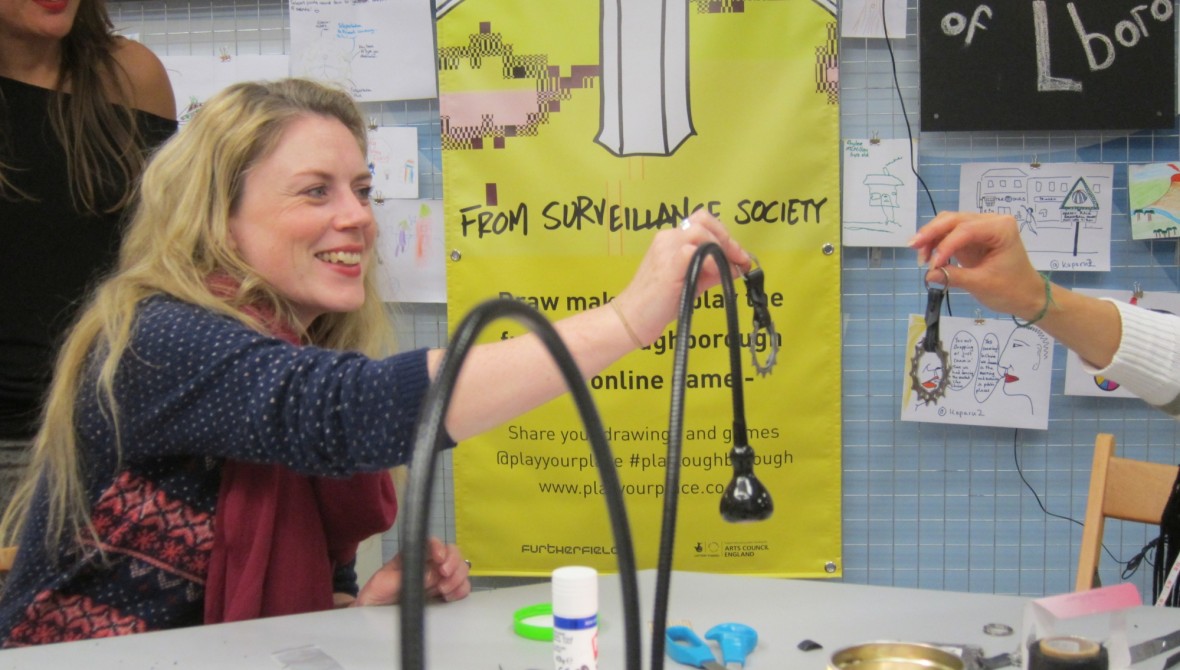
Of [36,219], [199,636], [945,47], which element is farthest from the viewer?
[945,47]

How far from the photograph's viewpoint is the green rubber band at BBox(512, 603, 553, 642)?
110 centimetres

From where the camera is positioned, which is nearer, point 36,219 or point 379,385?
point 379,385

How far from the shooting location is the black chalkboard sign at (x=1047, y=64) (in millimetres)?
2133

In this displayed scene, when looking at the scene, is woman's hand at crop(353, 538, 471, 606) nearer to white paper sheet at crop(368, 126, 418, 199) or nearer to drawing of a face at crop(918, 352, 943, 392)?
white paper sheet at crop(368, 126, 418, 199)

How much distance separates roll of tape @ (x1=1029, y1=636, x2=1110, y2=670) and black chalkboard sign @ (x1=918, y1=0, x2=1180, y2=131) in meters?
1.61

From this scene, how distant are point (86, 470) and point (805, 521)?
1519 mm

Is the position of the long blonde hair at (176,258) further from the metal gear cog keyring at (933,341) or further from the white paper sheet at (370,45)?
the white paper sheet at (370,45)

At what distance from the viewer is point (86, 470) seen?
3.84 ft

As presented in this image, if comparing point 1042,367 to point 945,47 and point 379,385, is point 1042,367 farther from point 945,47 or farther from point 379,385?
point 379,385

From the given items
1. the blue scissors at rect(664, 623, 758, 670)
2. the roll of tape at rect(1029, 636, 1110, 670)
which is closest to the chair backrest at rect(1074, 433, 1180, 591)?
the blue scissors at rect(664, 623, 758, 670)

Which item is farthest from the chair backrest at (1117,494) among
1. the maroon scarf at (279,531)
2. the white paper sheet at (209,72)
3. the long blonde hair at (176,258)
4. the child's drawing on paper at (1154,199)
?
the white paper sheet at (209,72)

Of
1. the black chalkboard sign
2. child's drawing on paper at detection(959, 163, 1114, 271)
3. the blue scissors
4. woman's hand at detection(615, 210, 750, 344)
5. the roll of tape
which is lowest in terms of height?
the blue scissors

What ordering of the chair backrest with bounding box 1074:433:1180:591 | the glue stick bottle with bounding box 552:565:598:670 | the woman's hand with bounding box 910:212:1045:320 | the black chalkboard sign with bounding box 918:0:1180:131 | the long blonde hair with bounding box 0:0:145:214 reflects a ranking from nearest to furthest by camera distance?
the glue stick bottle with bounding box 552:565:598:670 → the woman's hand with bounding box 910:212:1045:320 → the chair backrest with bounding box 1074:433:1180:591 → the long blonde hair with bounding box 0:0:145:214 → the black chalkboard sign with bounding box 918:0:1180:131

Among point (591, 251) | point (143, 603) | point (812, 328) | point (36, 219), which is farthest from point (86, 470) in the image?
point (812, 328)
